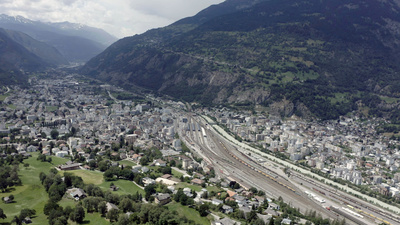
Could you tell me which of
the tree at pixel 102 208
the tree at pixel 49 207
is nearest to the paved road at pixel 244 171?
the tree at pixel 102 208

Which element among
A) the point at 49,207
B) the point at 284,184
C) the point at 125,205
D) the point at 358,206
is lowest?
the point at 358,206

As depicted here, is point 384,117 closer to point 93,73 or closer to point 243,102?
point 243,102

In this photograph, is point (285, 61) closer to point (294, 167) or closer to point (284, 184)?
point (294, 167)

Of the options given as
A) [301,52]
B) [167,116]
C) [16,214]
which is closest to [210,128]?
[167,116]

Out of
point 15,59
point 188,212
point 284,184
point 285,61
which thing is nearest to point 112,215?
point 188,212

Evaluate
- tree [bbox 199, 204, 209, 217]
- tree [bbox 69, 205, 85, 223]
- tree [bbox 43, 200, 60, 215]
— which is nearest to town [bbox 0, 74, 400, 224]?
tree [bbox 199, 204, 209, 217]

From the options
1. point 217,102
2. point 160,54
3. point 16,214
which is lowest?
point 16,214
